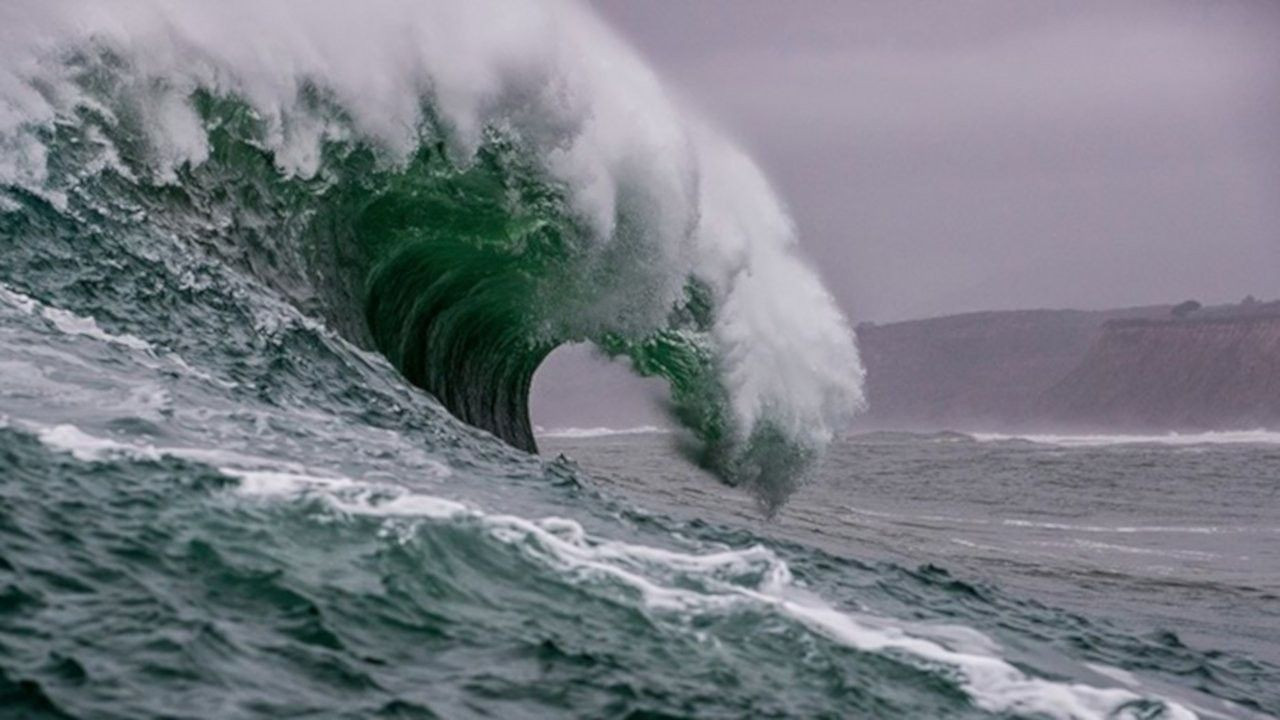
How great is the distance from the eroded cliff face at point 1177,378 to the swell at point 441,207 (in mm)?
135646

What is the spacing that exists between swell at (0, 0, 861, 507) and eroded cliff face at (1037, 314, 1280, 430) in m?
136

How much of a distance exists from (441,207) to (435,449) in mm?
6408

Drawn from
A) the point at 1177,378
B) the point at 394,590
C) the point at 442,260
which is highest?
the point at 1177,378

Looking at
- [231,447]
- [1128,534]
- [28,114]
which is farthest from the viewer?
[1128,534]

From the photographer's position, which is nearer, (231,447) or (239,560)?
(239,560)

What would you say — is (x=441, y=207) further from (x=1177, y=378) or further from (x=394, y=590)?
(x=1177, y=378)

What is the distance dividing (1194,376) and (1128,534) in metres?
139

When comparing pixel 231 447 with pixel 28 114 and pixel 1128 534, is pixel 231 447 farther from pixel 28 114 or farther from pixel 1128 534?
pixel 1128 534

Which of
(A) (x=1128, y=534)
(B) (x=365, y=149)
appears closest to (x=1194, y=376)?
(A) (x=1128, y=534)

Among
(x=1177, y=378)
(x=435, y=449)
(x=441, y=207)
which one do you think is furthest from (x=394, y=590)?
(x=1177, y=378)

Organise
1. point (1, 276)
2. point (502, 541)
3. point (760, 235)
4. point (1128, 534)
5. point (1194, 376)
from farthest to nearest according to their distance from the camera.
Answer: point (1194, 376), point (1128, 534), point (760, 235), point (1, 276), point (502, 541)

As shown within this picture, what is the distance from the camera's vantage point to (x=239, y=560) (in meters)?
5.30

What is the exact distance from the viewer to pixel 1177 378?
151750 mm

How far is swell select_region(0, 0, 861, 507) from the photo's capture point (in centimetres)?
1126
